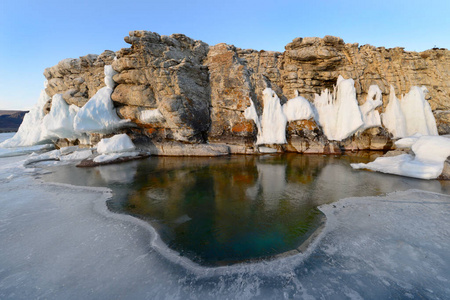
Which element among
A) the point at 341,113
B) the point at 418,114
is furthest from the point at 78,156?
the point at 418,114

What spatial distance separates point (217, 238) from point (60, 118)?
22650 mm

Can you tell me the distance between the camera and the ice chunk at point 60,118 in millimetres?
18734

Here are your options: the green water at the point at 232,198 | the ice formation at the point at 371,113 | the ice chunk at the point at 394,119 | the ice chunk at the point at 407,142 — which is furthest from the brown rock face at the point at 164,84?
the ice chunk at the point at 394,119

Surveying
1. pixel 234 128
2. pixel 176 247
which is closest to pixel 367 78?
pixel 234 128

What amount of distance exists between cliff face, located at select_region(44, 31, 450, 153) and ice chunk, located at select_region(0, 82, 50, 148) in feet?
17.0

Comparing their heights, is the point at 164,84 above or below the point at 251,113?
above

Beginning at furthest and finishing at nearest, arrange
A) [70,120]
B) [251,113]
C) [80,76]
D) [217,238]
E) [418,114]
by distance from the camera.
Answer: [80,76] < [70,120] < [418,114] < [251,113] < [217,238]

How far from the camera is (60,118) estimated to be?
1903 centimetres

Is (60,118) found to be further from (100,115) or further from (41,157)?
(100,115)

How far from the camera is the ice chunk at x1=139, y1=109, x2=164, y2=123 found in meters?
15.9

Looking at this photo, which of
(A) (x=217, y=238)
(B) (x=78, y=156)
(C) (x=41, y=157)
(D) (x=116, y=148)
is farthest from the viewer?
(C) (x=41, y=157)

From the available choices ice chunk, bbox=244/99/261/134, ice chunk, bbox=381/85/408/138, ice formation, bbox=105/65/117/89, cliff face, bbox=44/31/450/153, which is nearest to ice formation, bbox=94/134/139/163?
cliff face, bbox=44/31/450/153

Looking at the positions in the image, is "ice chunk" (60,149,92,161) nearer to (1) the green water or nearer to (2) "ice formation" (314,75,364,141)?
(1) the green water

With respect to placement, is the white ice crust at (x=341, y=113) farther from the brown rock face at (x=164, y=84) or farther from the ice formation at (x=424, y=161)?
the brown rock face at (x=164, y=84)
